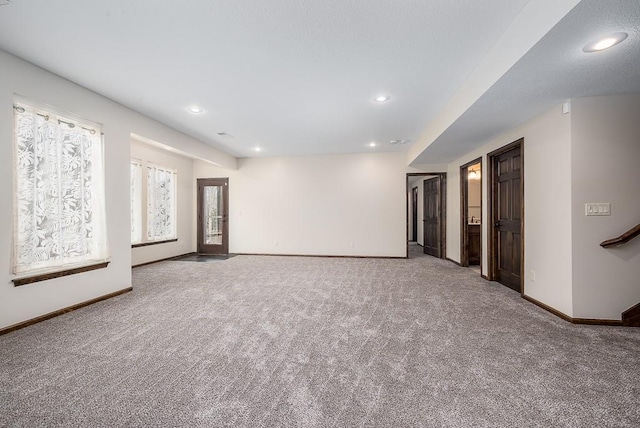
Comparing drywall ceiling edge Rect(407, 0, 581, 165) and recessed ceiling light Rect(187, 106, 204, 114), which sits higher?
recessed ceiling light Rect(187, 106, 204, 114)

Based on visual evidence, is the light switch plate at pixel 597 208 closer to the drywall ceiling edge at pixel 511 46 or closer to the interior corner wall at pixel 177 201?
the drywall ceiling edge at pixel 511 46

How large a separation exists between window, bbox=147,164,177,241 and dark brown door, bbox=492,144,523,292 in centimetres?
689

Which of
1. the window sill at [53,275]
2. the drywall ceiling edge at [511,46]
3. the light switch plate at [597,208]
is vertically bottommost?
the window sill at [53,275]

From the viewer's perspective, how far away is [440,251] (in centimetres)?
675


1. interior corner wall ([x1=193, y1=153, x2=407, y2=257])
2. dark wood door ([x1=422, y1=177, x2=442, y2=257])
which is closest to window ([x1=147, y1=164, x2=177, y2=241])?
interior corner wall ([x1=193, y1=153, x2=407, y2=257])

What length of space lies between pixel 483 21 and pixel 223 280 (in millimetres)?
4655

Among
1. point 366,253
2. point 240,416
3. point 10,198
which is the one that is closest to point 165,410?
point 240,416

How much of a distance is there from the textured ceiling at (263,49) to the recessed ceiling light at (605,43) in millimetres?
576

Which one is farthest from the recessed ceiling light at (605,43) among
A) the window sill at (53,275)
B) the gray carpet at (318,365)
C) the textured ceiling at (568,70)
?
the window sill at (53,275)

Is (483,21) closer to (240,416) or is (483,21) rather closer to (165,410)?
(240,416)

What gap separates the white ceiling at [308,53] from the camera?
1.98 meters

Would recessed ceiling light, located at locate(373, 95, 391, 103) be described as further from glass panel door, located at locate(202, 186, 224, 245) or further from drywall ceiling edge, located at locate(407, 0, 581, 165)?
glass panel door, located at locate(202, 186, 224, 245)

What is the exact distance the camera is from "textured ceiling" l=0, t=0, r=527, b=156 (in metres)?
2.03

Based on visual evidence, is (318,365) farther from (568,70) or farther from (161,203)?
(161,203)
